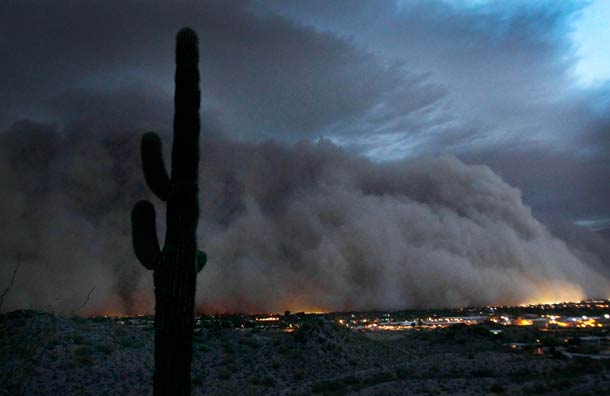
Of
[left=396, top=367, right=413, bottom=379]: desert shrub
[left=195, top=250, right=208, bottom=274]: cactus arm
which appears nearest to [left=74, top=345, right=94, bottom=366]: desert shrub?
[left=195, top=250, right=208, bottom=274]: cactus arm

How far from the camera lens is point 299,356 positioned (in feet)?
124

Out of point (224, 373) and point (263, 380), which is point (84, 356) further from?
point (263, 380)

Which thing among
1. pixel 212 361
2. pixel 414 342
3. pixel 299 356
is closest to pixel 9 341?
pixel 212 361

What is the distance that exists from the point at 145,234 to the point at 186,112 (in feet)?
11.5

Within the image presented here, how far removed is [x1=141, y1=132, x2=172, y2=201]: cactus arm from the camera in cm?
Result: 1221

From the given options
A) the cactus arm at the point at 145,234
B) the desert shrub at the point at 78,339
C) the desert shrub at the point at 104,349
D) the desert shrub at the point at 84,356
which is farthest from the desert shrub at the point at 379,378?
the cactus arm at the point at 145,234

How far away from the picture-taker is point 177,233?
12203 mm

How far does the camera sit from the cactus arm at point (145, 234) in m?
12.4

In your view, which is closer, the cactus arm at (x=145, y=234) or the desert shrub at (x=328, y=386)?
the cactus arm at (x=145, y=234)

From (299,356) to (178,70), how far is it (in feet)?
97.2

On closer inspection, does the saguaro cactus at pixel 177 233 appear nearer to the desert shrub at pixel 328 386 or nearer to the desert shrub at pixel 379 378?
the desert shrub at pixel 328 386

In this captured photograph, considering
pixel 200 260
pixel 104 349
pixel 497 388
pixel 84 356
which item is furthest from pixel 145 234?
pixel 497 388

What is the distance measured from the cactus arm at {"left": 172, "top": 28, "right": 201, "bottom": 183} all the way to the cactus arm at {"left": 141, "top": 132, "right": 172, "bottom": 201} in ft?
1.24

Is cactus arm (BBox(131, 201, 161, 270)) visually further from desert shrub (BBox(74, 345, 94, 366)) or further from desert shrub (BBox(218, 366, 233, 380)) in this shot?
desert shrub (BBox(218, 366, 233, 380))
